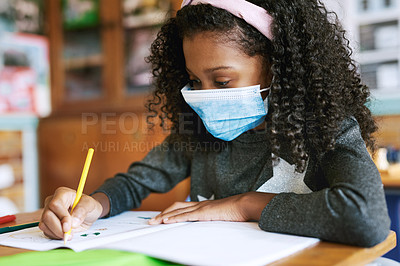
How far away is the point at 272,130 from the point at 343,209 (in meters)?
0.32

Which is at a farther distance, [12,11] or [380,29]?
[12,11]

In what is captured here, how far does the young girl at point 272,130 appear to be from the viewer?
0.77 m

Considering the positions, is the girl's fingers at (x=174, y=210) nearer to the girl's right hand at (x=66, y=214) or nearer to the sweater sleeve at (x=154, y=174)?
the girl's right hand at (x=66, y=214)

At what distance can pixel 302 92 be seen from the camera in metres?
0.99

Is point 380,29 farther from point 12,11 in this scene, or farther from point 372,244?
point 12,11

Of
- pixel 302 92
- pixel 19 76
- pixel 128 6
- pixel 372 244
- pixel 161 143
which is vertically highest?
pixel 128 6

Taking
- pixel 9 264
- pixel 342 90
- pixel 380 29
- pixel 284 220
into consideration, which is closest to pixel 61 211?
pixel 9 264

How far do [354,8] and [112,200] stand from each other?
85.0 inches

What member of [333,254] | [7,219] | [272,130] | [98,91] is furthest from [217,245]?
[98,91]

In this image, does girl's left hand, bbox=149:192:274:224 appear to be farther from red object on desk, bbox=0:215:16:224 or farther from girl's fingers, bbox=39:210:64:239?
red object on desk, bbox=0:215:16:224

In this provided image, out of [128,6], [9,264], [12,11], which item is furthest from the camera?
[12,11]

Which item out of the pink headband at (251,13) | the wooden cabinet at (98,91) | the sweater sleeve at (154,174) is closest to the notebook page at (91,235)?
the sweater sleeve at (154,174)

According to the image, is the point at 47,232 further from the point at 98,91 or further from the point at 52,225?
the point at 98,91

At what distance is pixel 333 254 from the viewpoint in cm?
63
